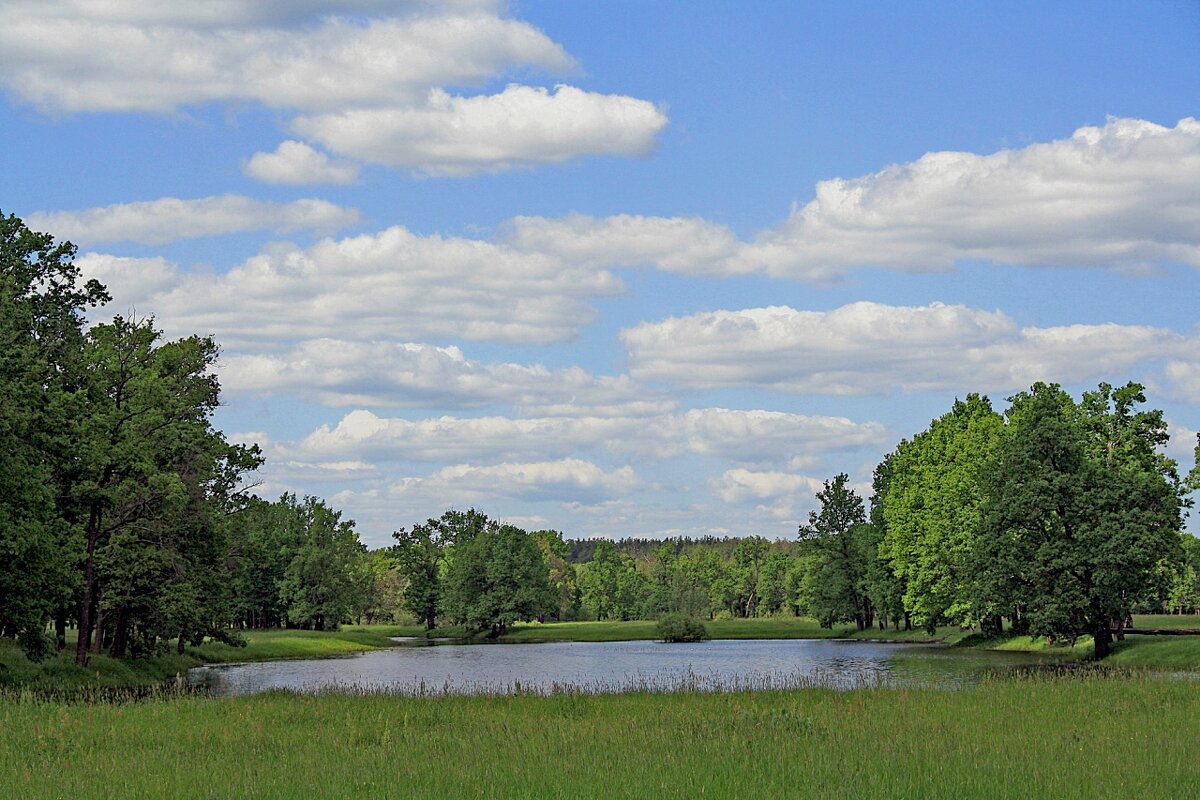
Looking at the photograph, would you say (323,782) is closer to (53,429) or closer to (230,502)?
(53,429)

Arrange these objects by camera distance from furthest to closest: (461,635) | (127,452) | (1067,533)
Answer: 1. (461,635)
2. (1067,533)
3. (127,452)

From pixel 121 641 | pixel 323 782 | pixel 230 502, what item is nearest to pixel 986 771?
pixel 323 782

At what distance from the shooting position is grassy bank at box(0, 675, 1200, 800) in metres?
17.0

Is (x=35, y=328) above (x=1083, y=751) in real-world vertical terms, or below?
above

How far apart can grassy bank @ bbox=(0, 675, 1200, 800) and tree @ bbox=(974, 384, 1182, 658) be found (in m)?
29.9

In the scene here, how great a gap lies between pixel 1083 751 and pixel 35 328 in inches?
1884

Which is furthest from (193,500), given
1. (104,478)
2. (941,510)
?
(941,510)

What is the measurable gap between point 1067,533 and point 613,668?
26.3 meters

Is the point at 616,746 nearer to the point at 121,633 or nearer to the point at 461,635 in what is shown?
the point at 121,633

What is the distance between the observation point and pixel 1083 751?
20438 mm

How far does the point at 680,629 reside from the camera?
129000 mm

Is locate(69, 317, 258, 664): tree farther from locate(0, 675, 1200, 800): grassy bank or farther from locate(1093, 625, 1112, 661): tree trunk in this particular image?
locate(1093, 625, 1112, 661): tree trunk

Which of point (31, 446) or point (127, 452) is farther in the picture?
point (127, 452)

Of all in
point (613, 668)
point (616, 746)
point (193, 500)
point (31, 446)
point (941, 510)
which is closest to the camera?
point (616, 746)
